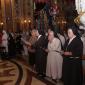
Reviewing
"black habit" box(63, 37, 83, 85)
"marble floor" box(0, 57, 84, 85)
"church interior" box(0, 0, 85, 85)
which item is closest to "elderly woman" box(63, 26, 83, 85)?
"black habit" box(63, 37, 83, 85)

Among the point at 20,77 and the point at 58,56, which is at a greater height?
the point at 58,56

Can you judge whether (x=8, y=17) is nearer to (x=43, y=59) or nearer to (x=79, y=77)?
(x=43, y=59)

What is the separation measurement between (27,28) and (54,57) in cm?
1492

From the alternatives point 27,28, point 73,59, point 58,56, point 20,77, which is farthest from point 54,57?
point 27,28

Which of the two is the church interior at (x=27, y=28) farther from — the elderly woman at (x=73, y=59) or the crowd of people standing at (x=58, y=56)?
the elderly woman at (x=73, y=59)

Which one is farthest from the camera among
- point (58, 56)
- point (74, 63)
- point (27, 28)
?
point (27, 28)

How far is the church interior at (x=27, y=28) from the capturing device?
29.2ft

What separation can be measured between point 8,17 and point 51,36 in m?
15.7

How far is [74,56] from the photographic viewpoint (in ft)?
22.9

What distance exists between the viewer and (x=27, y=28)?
2320 centimetres

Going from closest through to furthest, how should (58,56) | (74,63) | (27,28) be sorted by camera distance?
(74,63) < (58,56) < (27,28)

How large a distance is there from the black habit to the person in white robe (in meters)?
1.24

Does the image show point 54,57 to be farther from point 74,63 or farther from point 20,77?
point 20,77

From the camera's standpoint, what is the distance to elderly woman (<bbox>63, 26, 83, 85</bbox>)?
693 cm
